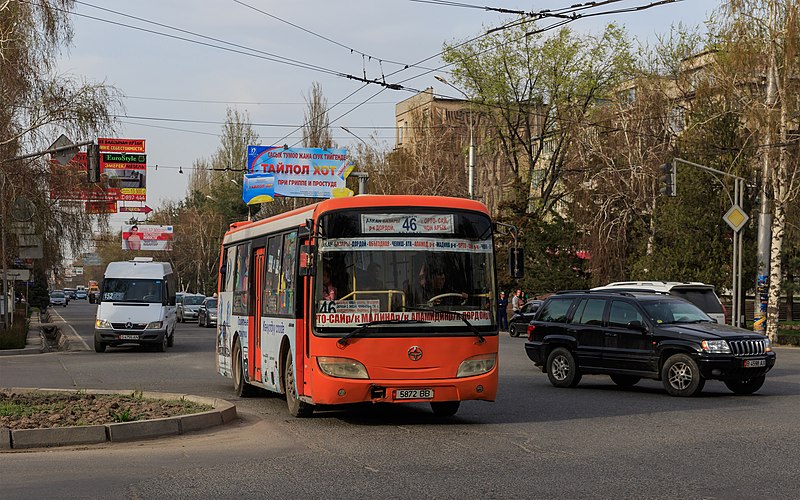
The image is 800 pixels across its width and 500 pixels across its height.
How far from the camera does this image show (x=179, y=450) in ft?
37.8

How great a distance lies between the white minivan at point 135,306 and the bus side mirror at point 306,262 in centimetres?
1887

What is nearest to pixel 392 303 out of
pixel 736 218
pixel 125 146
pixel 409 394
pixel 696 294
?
pixel 409 394

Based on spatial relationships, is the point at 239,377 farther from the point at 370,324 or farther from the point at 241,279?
the point at 370,324

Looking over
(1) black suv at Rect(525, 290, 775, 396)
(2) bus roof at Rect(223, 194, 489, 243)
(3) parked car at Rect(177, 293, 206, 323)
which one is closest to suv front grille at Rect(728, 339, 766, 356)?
(1) black suv at Rect(525, 290, 775, 396)

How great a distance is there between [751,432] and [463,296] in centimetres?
370

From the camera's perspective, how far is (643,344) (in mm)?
18500

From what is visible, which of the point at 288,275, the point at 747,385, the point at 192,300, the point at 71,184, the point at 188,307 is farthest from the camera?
the point at 192,300

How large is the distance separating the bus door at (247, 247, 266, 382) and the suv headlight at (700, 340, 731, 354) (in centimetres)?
691

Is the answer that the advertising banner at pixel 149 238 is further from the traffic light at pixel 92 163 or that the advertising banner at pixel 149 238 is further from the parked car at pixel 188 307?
the traffic light at pixel 92 163

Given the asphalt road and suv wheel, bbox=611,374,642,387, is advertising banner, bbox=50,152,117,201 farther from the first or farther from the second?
suv wheel, bbox=611,374,642,387

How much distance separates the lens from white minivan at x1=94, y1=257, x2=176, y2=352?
3181cm

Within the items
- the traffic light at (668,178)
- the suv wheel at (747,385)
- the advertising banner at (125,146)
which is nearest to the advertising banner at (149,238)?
the advertising banner at (125,146)

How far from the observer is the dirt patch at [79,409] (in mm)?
12539

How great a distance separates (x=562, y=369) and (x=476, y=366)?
6.70 metres
